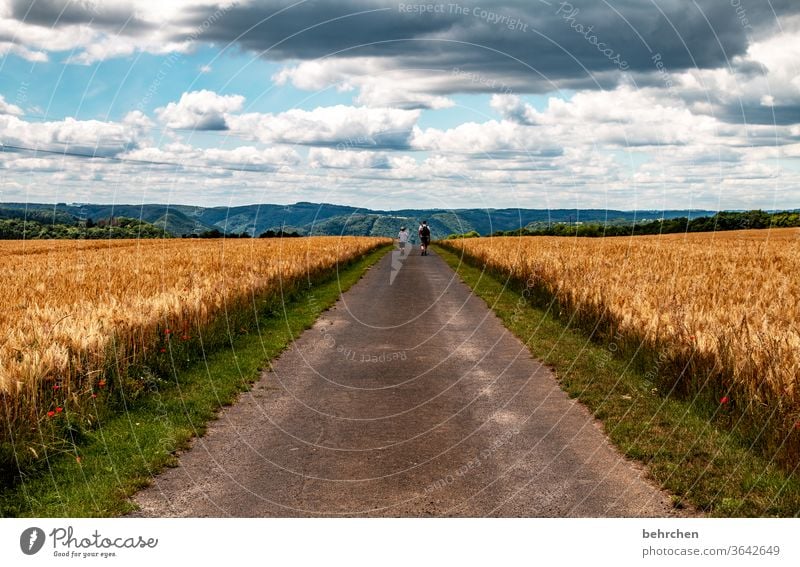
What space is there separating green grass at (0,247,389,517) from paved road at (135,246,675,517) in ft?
0.98

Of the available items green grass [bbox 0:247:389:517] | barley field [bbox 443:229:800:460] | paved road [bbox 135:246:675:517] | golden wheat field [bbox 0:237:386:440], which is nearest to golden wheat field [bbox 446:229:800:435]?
barley field [bbox 443:229:800:460]

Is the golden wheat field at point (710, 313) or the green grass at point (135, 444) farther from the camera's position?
the golden wheat field at point (710, 313)

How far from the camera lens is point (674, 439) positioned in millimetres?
9125

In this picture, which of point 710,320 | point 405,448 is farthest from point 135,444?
point 710,320

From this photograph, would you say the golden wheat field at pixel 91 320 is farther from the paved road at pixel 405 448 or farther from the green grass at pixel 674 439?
the green grass at pixel 674 439

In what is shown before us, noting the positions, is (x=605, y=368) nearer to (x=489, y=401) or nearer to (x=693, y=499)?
(x=489, y=401)

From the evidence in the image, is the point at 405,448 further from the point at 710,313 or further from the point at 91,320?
the point at 710,313

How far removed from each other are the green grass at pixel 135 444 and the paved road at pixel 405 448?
30cm

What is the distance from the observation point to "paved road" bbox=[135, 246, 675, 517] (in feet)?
23.6

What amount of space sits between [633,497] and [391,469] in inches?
105

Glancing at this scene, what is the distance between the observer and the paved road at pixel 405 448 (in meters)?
7.20
